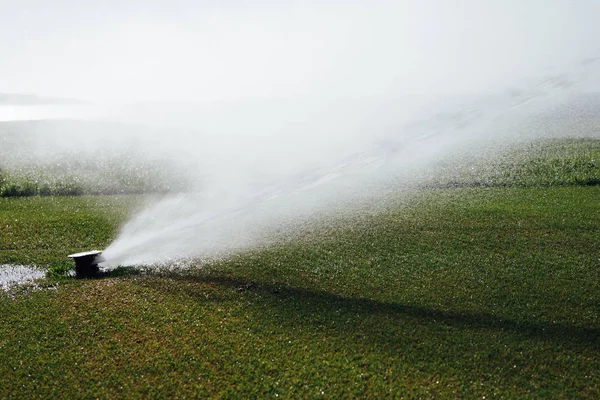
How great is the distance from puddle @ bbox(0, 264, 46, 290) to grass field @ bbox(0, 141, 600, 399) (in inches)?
16.2

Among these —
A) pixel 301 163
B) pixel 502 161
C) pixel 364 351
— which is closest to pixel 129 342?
pixel 364 351

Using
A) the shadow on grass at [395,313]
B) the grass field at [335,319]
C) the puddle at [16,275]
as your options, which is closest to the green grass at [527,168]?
the grass field at [335,319]

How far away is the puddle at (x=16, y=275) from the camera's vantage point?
1085 cm

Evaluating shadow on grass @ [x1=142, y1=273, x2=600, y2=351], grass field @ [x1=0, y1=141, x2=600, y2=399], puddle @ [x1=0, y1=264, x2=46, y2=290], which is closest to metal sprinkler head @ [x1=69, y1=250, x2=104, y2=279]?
grass field @ [x1=0, y1=141, x2=600, y2=399]

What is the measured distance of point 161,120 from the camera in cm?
3825

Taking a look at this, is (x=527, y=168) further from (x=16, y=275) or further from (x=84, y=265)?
(x=16, y=275)

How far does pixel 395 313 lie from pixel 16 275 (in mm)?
8477

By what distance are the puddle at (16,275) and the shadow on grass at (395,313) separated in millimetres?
2882

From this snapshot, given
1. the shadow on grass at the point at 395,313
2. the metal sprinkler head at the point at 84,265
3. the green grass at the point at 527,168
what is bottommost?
the shadow on grass at the point at 395,313

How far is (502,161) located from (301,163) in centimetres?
873

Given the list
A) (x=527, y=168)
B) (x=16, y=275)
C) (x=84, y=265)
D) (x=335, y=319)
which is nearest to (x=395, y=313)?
(x=335, y=319)

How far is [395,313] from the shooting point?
9.18 meters

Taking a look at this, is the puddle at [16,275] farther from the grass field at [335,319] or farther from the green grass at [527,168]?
the green grass at [527,168]

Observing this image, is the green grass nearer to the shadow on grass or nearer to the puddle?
the shadow on grass
